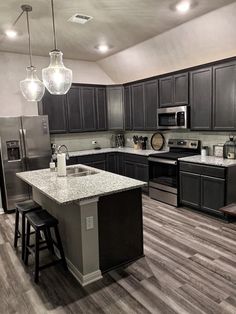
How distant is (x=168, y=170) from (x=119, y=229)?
2417 mm

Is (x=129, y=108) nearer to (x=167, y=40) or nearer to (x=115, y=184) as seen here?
(x=167, y=40)

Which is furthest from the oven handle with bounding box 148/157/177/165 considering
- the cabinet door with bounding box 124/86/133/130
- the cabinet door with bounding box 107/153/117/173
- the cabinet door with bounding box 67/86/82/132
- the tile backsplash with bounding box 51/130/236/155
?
the cabinet door with bounding box 67/86/82/132

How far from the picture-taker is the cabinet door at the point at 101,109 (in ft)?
19.5

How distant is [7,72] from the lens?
4988mm

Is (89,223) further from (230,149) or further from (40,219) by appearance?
(230,149)

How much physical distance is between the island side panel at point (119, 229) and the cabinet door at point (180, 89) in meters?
2.41

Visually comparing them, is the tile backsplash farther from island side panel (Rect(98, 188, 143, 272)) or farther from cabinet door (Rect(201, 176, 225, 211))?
island side panel (Rect(98, 188, 143, 272))

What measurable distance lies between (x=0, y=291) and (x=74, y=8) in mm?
3315

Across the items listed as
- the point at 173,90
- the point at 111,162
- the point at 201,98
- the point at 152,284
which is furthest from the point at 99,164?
the point at 152,284

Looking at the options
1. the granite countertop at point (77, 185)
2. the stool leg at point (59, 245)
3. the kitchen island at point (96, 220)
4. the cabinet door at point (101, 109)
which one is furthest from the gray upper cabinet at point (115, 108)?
the stool leg at point (59, 245)

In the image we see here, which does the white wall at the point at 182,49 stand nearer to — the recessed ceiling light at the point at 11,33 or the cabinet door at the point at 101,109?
the cabinet door at the point at 101,109

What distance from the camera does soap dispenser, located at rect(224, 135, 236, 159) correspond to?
4.03 metres

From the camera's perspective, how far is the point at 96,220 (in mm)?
2506

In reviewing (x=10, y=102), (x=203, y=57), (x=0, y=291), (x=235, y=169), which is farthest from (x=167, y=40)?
(x=0, y=291)
